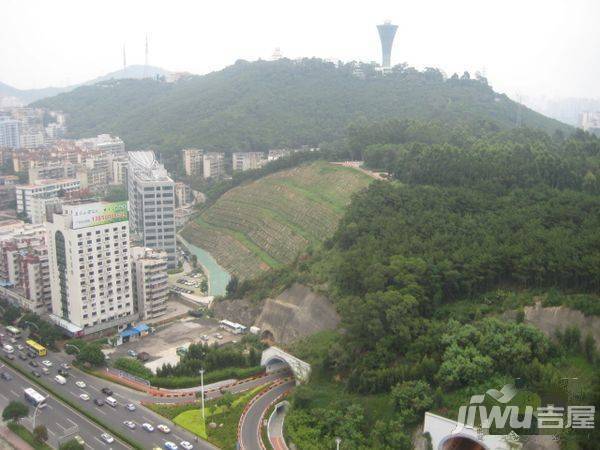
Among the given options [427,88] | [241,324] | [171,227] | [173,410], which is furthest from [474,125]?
[173,410]

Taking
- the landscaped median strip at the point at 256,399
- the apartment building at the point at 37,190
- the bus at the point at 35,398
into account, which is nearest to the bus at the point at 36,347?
the bus at the point at 35,398

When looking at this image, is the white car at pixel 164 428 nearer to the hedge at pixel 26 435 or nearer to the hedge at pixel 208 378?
the hedge at pixel 208 378

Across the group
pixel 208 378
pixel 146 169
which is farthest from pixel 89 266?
pixel 146 169

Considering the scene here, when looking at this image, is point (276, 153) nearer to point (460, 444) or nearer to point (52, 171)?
point (52, 171)

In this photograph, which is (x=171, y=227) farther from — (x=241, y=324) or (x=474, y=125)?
(x=474, y=125)

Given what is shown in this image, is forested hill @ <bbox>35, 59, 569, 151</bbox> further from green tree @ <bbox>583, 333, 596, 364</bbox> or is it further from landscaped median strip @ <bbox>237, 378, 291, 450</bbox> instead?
green tree @ <bbox>583, 333, 596, 364</bbox>

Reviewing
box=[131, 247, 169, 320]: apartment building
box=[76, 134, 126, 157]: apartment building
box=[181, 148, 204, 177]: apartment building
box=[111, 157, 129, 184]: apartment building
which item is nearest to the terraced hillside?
box=[131, 247, 169, 320]: apartment building
